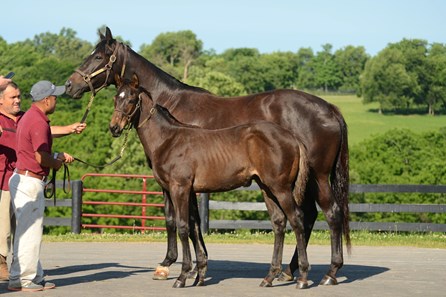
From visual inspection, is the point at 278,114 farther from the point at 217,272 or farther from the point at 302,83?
the point at 302,83

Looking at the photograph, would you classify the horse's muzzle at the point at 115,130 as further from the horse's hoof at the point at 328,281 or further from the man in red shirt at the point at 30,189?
the horse's hoof at the point at 328,281

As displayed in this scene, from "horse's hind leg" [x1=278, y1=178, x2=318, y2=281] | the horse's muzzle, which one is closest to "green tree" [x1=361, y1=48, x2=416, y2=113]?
"horse's hind leg" [x1=278, y1=178, x2=318, y2=281]

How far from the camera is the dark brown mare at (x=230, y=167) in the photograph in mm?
10188

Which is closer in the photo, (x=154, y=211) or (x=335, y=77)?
(x=154, y=211)

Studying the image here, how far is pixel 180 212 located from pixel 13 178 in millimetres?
1986

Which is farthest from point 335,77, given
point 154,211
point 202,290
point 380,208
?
point 202,290

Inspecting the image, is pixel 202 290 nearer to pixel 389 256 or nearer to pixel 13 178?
pixel 13 178

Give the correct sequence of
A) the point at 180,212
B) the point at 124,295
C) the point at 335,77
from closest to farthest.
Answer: the point at 124,295
the point at 180,212
the point at 335,77

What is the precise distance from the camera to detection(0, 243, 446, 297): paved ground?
9.95m

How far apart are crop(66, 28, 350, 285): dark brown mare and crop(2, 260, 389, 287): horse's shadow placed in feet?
1.84

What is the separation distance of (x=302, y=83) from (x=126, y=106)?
161333 mm

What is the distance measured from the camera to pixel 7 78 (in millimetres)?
10633

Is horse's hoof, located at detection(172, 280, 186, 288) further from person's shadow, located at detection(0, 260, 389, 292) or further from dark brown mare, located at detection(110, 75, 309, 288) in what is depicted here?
person's shadow, located at detection(0, 260, 389, 292)

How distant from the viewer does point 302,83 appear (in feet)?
560
